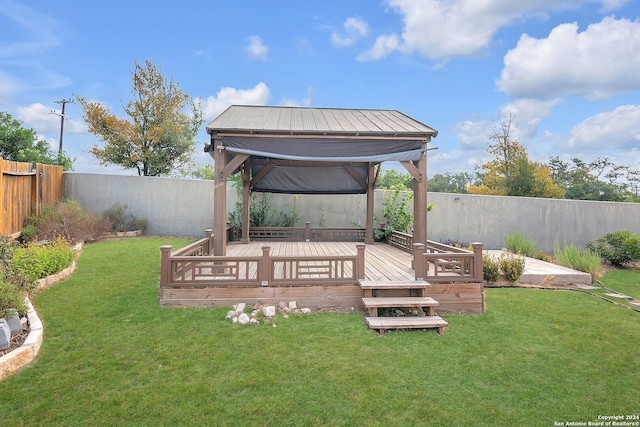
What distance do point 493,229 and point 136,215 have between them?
463 inches

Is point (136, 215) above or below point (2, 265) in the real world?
above

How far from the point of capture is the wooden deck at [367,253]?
5.01m

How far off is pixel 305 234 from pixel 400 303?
4.76 meters

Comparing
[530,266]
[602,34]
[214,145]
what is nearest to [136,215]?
[214,145]

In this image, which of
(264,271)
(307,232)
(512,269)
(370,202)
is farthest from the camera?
(307,232)

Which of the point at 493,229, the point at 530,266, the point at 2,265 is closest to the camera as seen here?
the point at 2,265

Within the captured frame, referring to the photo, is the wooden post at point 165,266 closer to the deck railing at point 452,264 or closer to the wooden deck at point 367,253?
the wooden deck at point 367,253

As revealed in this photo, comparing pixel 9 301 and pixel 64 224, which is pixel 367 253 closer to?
Result: pixel 9 301

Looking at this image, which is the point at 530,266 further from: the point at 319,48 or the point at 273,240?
the point at 319,48

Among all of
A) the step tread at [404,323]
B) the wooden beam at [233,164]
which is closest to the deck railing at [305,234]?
the wooden beam at [233,164]

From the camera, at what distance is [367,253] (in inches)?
269

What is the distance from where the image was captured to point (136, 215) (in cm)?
1097

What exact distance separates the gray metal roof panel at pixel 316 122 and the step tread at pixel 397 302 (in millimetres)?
2609

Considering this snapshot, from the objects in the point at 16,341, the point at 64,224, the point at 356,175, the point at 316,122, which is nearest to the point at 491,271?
the point at 356,175
